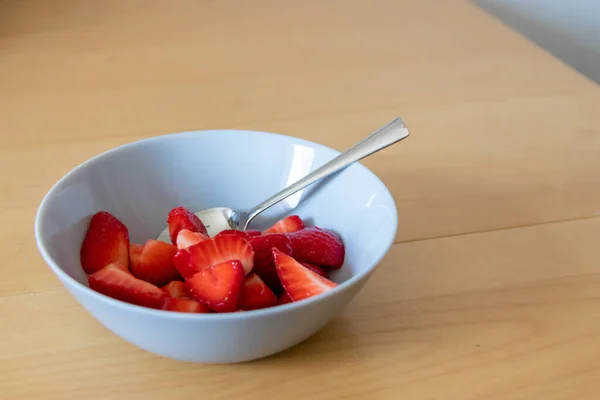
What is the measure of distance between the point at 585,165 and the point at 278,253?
1.55 ft

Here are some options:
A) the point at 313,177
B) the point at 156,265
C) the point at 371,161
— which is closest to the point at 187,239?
the point at 156,265

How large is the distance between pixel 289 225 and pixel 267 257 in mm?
81

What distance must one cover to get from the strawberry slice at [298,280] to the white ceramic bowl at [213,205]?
1.0 inches

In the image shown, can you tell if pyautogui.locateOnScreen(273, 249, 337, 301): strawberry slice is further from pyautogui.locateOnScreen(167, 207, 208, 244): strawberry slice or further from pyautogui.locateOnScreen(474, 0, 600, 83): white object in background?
pyautogui.locateOnScreen(474, 0, 600, 83): white object in background

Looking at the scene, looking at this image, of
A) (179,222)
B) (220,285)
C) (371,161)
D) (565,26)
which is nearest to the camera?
(220,285)

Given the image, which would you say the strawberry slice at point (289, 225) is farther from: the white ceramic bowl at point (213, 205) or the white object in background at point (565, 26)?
the white object in background at point (565, 26)

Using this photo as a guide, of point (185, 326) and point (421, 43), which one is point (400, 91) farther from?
point (185, 326)

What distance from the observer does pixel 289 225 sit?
614 mm

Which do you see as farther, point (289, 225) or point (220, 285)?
point (289, 225)

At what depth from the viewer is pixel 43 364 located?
0.50 metres

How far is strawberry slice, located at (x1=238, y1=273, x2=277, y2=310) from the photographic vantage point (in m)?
0.50

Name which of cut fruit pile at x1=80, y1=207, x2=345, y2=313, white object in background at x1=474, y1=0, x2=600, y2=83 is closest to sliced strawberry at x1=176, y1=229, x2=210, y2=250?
cut fruit pile at x1=80, y1=207, x2=345, y2=313

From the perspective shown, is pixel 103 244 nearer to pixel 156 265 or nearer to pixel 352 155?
pixel 156 265

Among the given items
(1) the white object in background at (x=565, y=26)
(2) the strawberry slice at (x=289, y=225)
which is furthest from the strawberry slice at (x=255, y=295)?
(1) the white object in background at (x=565, y=26)
